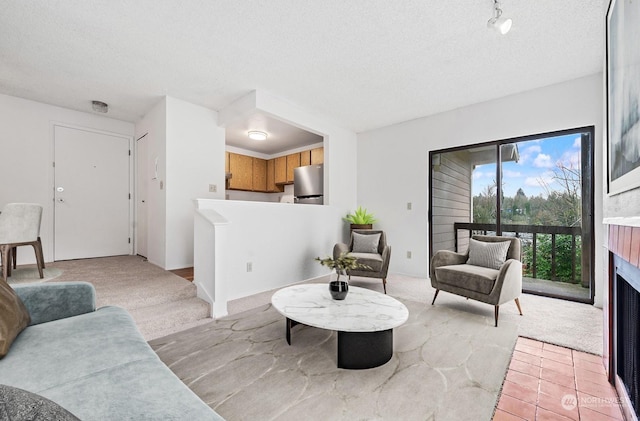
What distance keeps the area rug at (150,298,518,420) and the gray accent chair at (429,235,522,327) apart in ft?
0.88

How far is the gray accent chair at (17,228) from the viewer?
263 cm

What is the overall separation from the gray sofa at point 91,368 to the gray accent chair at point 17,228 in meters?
1.93

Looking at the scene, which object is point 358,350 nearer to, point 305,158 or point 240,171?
point 305,158

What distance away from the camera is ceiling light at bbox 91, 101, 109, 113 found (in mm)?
3906

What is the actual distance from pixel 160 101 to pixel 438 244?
4645mm

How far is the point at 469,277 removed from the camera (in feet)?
8.66

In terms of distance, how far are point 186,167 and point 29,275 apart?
2.05 metres

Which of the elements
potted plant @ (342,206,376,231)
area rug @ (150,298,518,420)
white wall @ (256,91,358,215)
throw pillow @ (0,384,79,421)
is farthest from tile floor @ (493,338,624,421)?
white wall @ (256,91,358,215)

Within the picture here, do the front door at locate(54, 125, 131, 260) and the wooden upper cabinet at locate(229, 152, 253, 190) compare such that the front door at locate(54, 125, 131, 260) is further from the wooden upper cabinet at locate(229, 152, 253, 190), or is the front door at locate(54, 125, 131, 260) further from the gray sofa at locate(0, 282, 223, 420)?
the gray sofa at locate(0, 282, 223, 420)

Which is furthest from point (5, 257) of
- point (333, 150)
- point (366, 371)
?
point (333, 150)

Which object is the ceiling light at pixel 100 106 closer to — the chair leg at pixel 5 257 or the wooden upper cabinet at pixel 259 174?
the chair leg at pixel 5 257

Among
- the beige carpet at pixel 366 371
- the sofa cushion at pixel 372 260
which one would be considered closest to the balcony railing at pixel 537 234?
the beige carpet at pixel 366 371

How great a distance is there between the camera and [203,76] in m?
3.10

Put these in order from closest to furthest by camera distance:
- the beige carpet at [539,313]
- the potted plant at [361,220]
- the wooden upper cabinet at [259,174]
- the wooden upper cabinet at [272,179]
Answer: the beige carpet at [539,313]
the potted plant at [361,220]
the wooden upper cabinet at [259,174]
the wooden upper cabinet at [272,179]
